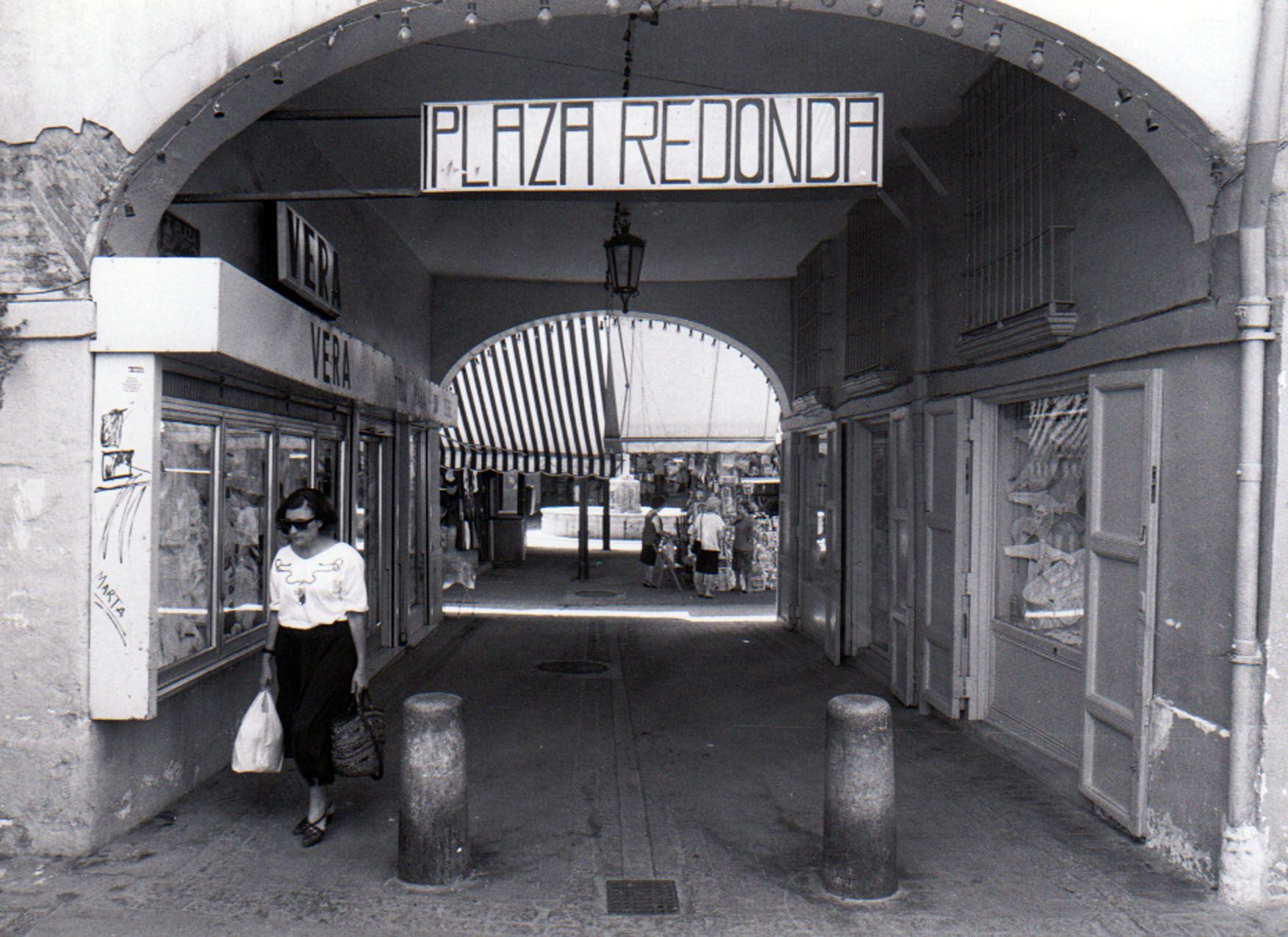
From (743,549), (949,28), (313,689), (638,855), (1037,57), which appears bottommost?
(638,855)

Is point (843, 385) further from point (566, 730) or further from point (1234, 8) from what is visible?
point (1234, 8)

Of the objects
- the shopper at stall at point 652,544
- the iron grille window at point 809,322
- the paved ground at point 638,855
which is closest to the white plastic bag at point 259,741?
the paved ground at point 638,855

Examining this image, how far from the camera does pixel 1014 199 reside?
6.05 m

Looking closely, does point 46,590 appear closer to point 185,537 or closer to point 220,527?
point 185,537

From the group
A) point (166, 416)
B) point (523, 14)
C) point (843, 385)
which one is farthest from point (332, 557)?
point (843, 385)

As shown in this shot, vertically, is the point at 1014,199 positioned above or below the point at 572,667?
above

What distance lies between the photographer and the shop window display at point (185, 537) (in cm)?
516

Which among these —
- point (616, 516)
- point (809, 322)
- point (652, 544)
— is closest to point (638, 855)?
point (809, 322)

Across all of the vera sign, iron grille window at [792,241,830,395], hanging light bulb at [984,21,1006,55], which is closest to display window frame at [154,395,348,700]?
the vera sign

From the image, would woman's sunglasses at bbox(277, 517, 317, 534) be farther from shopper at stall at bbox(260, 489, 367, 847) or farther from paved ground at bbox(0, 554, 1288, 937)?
paved ground at bbox(0, 554, 1288, 937)

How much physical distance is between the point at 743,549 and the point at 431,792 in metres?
12.4

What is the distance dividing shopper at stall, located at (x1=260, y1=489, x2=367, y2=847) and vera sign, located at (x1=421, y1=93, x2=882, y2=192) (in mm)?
1668

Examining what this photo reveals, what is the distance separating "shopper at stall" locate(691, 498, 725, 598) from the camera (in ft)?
51.0

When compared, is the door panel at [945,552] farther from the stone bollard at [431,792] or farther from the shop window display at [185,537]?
the shop window display at [185,537]
